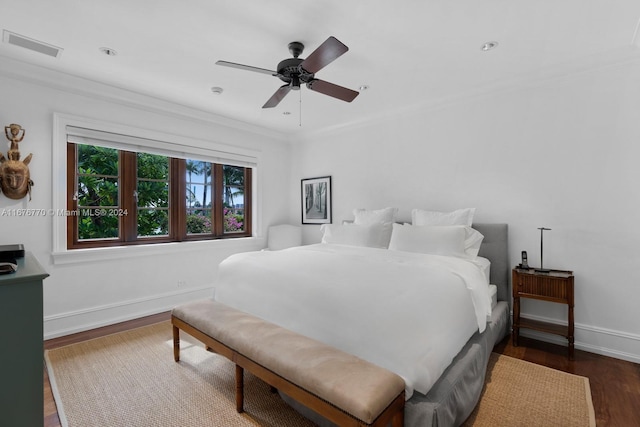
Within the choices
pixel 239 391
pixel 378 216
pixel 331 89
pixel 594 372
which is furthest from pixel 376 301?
pixel 378 216

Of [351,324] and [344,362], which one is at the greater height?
[351,324]

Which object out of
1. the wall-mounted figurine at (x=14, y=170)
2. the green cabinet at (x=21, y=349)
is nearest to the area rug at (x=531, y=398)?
the green cabinet at (x=21, y=349)

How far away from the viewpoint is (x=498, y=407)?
1.90 m

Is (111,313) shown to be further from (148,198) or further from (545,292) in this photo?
(545,292)

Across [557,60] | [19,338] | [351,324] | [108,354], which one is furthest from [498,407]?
[108,354]

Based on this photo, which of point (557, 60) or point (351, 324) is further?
point (557, 60)

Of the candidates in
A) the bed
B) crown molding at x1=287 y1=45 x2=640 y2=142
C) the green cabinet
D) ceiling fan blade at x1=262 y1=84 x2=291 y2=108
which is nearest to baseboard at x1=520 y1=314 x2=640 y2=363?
the bed

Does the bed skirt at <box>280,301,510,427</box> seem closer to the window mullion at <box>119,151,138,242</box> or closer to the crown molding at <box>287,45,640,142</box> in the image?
the crown molding at <box>287,45,640,142</box>

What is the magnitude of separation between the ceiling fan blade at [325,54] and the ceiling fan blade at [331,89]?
197mm

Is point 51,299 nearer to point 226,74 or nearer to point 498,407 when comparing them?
point 226,74

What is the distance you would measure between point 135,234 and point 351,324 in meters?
3.08

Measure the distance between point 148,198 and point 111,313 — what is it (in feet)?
4.45

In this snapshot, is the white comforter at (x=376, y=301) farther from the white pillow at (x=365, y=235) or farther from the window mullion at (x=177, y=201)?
the window mullion at (x=177, y=201)

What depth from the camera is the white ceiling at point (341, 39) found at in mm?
1949
